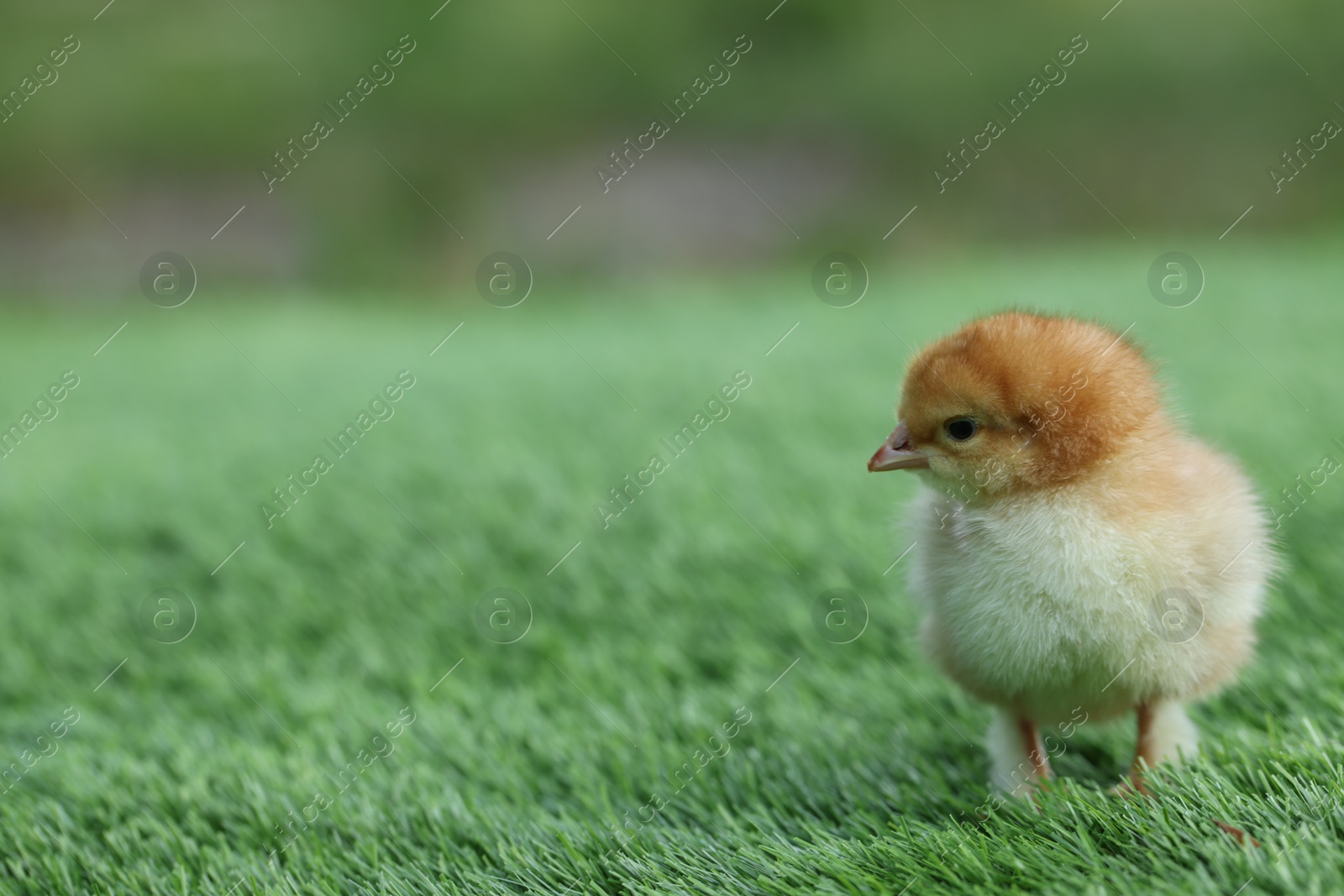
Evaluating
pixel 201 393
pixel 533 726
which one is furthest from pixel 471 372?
pixel 533 726

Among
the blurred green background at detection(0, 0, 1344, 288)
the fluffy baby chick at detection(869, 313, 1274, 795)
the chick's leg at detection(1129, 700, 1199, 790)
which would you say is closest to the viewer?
the fluffy baby chick at detection(869, 313, 1274, 795)

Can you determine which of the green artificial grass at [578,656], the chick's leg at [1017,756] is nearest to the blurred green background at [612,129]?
the green artificial grass at [578,656]

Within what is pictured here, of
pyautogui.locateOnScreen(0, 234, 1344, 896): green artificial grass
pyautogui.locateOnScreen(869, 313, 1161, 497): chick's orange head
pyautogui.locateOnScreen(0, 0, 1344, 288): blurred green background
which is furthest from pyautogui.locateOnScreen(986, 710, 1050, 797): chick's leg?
pyautogui.locateOnScreen(0, 0, 1344, 288): blurred green background

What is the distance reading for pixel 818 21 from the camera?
853 cm

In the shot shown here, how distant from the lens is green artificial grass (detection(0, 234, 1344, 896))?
138cm

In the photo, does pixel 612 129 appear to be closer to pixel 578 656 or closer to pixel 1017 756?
pixel 578 656

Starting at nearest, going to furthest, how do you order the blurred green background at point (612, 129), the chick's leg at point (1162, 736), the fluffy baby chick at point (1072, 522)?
1. the fluffy baby chick at point (1072, 522)
2. the chick's leg at point (1162, 736)
3. the blurred green background at point (612, 129)

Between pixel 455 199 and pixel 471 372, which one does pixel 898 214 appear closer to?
pixel 455 199

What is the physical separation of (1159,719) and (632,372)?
2.82 meters

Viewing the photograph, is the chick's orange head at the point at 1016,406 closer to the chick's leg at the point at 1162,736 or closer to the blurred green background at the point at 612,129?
the chick's leg at the point at 1162,736

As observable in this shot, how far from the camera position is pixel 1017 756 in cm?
153

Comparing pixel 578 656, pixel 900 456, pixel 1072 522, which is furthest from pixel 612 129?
pixel 1072 522

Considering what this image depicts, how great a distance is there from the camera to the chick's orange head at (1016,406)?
1.30 metres

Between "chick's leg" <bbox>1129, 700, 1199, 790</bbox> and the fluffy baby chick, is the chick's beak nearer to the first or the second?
the fluffy baby chick
